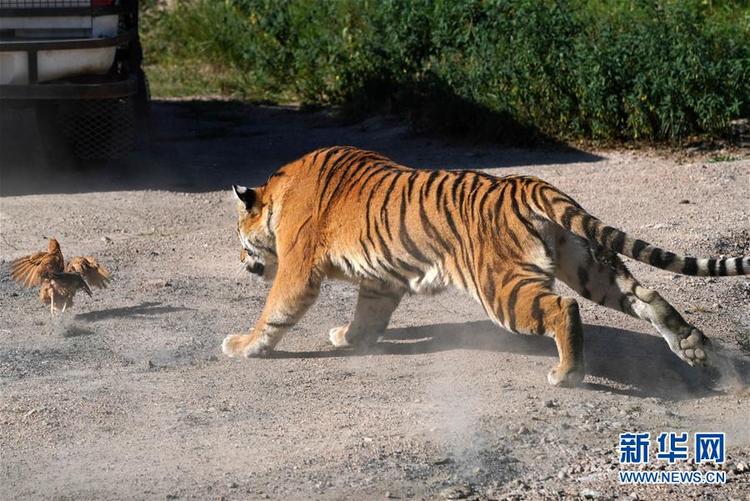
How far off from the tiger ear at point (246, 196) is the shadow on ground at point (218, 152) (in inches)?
139

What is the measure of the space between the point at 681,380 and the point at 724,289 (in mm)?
1503

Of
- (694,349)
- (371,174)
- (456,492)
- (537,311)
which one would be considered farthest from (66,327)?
(694,349)

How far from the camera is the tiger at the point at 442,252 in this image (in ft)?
18.1

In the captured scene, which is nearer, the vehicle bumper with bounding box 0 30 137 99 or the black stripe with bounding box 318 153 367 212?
the black stripe with bounding box 318 153 367 212

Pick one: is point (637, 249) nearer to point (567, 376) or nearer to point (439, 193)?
point (567, 376)

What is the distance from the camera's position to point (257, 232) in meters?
6.52

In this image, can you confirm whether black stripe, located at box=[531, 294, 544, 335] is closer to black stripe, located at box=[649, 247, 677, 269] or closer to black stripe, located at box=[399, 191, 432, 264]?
black stripe, located at box=[649, 247, 677, 269]

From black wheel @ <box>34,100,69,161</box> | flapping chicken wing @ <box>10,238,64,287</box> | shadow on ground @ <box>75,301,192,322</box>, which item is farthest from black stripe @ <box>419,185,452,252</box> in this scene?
black wheel @ <box>34,100,69,161</box>

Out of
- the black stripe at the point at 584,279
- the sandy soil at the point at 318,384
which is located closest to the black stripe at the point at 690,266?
the black stripe at the point at 584,279

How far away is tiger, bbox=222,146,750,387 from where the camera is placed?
18.1 ft

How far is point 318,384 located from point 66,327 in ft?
5.18

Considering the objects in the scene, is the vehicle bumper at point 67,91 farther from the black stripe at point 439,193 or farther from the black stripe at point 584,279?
the black stripe at point 584,279

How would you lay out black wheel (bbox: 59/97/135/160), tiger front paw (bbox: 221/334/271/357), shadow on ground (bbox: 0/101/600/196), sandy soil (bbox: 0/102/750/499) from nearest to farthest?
sandy soil (bbox: 0/102/750/499)
tiger front paw (bbox: 221/334/271/357)
black wheel (bbox: 59/97/135/160)
shadow on ground (bbox: 0/101/600/196)

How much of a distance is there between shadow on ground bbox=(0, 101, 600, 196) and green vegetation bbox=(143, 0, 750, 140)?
0.35 m
